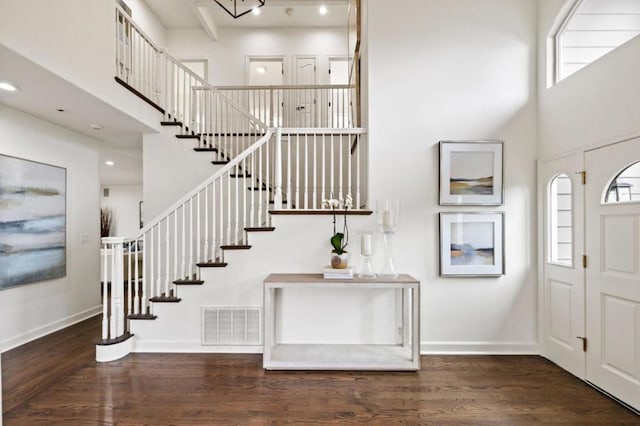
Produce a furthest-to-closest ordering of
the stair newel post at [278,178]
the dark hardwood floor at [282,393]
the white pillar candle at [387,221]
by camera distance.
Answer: the stair newel post at [278,178] < the white pillar candle at [387,221] < the dark hardwood floor at [282,393]

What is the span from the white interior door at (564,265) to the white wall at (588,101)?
0.23 metres

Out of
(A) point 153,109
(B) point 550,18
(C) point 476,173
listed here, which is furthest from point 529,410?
(A) point 153,109

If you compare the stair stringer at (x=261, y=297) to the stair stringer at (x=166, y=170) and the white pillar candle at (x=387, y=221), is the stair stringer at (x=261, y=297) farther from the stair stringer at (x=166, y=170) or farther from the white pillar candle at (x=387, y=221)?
the stair stringer at (x=166, y=170)

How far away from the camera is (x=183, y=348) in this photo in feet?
11.2

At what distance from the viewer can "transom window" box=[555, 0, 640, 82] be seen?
2607mm

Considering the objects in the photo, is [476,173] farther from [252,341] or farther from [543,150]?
[252,341]

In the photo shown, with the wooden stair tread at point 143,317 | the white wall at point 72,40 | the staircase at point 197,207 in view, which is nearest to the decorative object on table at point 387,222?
the staircase at point 197,207

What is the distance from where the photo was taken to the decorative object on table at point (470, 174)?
340 centimetres

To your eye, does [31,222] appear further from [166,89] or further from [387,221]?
[387,221]

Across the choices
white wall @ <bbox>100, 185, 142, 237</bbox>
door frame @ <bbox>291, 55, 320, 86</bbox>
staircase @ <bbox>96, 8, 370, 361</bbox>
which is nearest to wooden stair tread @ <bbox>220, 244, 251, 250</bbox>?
staircase @ <bbox>96, 8, 370, 361</bbox>

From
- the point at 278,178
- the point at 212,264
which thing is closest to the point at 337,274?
the point at 278,178

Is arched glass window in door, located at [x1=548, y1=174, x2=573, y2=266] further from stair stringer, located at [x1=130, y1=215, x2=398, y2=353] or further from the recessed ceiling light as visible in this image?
the recessed ceiling light

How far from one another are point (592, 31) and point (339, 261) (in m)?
3.11

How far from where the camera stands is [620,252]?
2518 millimetres
